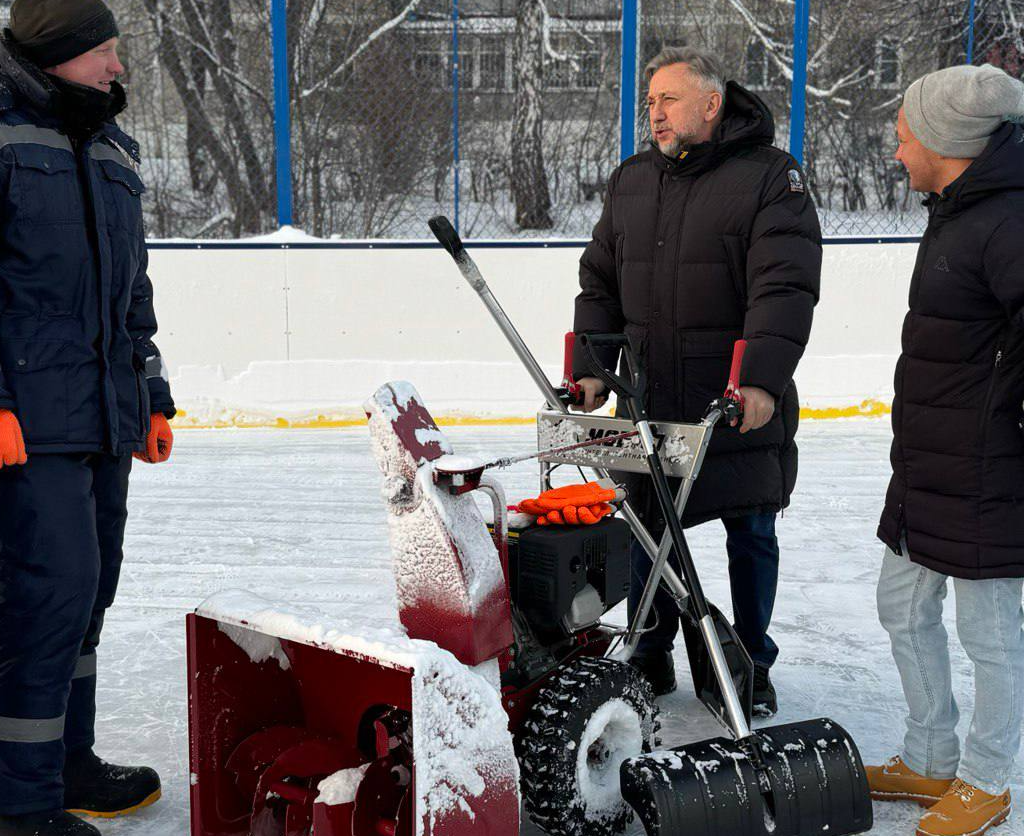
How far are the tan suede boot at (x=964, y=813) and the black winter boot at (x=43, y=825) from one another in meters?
1.70

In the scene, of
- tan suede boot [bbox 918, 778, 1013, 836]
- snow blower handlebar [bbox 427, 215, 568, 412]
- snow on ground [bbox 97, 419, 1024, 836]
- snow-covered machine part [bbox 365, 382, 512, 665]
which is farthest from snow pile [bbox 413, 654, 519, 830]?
tan suede boot [bbox 918, 778, 1013, 836]

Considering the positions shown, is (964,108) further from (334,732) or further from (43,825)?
(43,825)

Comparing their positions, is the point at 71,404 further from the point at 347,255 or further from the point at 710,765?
the point at 347,255

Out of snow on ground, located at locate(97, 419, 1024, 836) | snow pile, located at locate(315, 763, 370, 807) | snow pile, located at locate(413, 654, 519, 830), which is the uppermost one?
snow pile, located at locate(413, 654, 519, 830)

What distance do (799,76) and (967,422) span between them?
5.28 metres

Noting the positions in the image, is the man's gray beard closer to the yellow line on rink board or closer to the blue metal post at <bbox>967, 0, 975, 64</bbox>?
the yellow line on rink board

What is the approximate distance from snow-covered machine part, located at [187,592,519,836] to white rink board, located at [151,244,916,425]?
4.71 metres

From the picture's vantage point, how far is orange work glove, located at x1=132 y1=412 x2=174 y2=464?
262cm

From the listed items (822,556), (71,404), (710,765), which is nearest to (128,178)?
(71,404)

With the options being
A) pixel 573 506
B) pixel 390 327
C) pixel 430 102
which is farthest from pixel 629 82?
pixel 573 506

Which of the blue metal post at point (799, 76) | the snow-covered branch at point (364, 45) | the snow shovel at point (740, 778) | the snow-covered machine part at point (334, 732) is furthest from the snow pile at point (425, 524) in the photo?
the blue metal post at point (799, 76)

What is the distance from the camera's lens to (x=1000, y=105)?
7.64 feet

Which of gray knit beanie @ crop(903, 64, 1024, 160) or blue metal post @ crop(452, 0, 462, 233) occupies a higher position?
blue metal post @ crop(452, 0, 462, 233)

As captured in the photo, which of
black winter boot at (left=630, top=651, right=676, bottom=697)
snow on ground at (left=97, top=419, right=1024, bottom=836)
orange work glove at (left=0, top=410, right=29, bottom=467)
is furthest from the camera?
black winter boot at (left=630, top=651, right=676, bottom=697)
